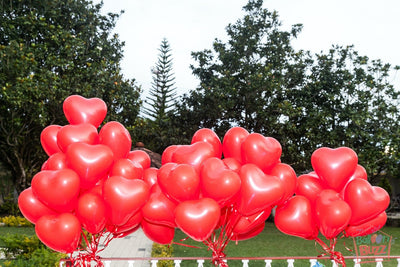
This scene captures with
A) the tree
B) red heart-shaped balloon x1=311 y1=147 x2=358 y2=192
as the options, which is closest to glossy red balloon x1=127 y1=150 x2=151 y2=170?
red heart-shaped balloon x1=311 y1=147 x2=358 y2=192

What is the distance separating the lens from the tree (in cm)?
1020

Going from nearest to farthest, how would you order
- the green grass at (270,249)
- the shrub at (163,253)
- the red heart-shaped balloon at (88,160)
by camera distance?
the red heart-shaped balloon at (88,160) < the shrub at (163,253) < the green grass at (270,249)

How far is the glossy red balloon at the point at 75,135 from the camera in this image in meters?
2.51

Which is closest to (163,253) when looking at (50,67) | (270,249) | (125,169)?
(270,249)

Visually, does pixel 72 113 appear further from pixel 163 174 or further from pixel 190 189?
pixel 190 189

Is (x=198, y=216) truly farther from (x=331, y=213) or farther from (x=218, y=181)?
(x=331, y=213)

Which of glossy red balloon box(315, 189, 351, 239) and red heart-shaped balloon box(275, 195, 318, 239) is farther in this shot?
red heart-shaped balloon box(275, 195, 318, 239)

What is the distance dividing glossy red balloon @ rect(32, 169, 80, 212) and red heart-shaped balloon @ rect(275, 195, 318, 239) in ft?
4.62

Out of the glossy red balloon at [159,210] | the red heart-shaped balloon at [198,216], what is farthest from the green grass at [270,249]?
the red heart-shaped balloon at [198,216]

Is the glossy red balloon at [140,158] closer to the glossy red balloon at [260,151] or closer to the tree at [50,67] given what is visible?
the glossy red balloon at [260,151]

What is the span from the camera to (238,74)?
1256 cm

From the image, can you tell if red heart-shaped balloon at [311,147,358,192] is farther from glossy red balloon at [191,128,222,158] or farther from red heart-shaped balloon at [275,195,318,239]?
glossy red balloon at [191,128,222,158]

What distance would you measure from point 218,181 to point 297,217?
70 centimetres

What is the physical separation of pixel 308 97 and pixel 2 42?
9.86 meters
